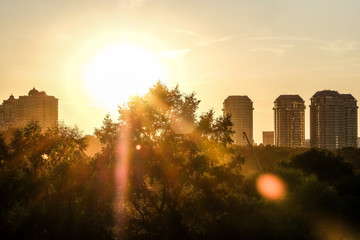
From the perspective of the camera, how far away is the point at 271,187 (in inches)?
2002

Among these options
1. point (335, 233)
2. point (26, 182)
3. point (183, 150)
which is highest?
point (183, 150)

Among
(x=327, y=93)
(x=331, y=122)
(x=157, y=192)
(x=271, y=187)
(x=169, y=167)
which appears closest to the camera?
(x=169, y=167)

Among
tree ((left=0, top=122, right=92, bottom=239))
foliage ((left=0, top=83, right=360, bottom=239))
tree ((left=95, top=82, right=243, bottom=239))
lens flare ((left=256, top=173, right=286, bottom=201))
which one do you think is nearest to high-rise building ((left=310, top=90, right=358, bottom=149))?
lens flare ((left=256, top=173, right=286, bottom=201))

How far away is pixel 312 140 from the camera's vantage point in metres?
197

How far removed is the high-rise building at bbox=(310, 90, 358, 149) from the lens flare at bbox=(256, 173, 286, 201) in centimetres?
14339

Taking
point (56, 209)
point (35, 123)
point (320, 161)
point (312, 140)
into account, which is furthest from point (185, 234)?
point (312, 140)

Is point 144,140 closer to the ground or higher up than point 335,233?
higher up

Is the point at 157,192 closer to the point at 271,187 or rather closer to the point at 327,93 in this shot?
the point at 271,187

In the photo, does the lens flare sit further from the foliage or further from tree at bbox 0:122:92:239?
tree at bbox 0:122:92:239

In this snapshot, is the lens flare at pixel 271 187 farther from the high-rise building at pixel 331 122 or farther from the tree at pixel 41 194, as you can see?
the high-rise building at pixel 331 122

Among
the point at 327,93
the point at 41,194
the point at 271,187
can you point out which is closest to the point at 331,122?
the point at 327,93

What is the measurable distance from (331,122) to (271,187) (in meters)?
150

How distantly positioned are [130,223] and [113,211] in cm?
170

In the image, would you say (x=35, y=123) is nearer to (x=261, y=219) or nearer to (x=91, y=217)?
(x=91, y=217)
